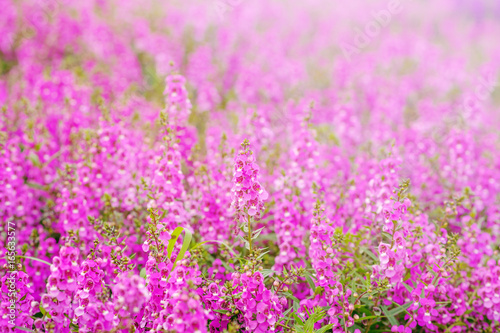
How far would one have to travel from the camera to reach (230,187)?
411cm

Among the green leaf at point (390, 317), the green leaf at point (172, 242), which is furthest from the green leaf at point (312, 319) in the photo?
the green leaf at point (172, 242)

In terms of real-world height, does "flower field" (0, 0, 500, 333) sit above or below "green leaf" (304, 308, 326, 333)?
above

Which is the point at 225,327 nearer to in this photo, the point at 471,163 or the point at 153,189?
the point at 153,189

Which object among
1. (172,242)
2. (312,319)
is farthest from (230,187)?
(312,319)

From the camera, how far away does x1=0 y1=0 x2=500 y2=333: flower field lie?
2922 millimetres

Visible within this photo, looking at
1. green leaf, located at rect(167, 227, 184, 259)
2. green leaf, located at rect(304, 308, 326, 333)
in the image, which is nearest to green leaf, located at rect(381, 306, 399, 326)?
green leaf, located at rect(304, 308, 326, 333)

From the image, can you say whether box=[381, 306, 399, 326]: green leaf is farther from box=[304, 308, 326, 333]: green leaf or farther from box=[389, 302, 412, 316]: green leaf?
box=[304, 308, 326, 333]: green leaf

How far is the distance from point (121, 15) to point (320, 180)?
8.91 metres

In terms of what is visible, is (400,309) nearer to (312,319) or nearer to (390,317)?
(390,317)

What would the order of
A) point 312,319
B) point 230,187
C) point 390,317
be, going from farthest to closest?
point 230,187 → point 390,317 → point 312,319

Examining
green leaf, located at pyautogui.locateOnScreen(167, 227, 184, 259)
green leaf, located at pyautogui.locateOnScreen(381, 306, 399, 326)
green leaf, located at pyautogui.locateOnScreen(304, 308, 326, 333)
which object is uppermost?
green leaf, located at pyautogui.locateOnScreen(167, 227, 184, 259)

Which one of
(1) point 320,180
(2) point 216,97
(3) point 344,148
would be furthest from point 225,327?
(2) point 216,97

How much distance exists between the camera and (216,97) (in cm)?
782

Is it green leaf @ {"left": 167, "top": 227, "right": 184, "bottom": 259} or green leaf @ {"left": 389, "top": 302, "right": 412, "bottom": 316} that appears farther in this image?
green leaf @ {"left": 389, "top": 302, "right": 412, "bottom": 316}
